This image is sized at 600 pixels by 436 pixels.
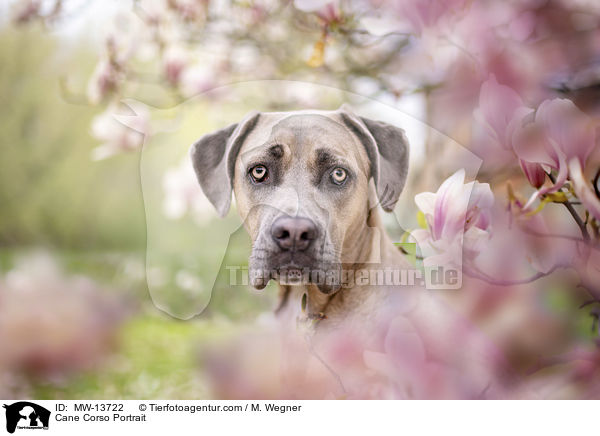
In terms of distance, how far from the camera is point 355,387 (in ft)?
3.74

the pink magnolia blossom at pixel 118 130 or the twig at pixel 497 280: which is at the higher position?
the pink magnolia blossom at pixel 118 130

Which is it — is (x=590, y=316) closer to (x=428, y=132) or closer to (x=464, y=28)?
(x=428, y=132)

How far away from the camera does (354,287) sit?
1.12 m

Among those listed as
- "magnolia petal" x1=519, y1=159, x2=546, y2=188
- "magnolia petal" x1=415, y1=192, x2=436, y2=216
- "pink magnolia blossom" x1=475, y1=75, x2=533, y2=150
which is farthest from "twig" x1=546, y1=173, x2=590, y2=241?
"magnolia petal" x1=415, y1=192, x2=436, y2=216

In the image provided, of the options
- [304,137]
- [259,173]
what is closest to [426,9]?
[304,137]

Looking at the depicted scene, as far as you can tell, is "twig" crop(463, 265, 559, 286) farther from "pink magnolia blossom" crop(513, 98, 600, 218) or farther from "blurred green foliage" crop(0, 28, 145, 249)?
"blurred green foliage" crop(0, 28, 145, 249)

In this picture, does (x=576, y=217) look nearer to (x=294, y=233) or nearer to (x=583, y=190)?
(x=583, y=190)

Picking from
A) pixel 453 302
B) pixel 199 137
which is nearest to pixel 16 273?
pixel 199 137

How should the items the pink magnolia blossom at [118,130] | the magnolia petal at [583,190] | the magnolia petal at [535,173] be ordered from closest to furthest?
1. the magnolia petal at [583,190]
2. the magnolia petal at [535,173]
3. the pink magnolia blossom at [118,130]

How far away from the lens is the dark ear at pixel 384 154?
3.60 feet

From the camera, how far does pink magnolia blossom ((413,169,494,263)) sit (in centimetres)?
99

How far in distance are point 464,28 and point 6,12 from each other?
1056 mm

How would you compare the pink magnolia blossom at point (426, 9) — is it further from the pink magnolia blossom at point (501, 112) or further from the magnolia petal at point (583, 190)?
the magnolia petal at point (583, 190)
